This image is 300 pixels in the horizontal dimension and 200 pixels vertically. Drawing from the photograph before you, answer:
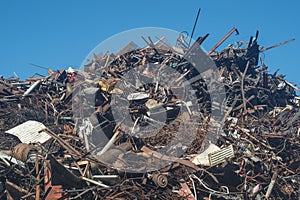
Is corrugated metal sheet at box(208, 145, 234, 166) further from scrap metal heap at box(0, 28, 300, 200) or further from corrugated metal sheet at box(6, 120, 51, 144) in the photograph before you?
corrugated metal sheet at box(6, 120, 51, 144)

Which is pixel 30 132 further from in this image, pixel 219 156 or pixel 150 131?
pixel 219 156

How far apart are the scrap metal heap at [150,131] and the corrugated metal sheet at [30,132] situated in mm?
25

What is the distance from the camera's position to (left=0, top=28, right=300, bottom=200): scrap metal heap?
607 centimetres

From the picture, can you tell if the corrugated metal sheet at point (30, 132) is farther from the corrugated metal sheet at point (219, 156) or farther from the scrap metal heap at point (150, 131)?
the corrugated metal sheet at point (219, 156)

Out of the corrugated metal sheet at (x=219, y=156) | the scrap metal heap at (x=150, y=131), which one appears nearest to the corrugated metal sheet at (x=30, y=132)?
the scrap metal heap at (x=150, y=131)

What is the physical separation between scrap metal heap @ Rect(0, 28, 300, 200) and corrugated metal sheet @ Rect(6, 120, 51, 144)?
0.08 ft

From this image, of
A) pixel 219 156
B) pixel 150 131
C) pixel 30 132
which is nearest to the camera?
pixel 219 156

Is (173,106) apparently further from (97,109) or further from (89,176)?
(89,176)

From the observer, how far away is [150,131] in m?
7.36

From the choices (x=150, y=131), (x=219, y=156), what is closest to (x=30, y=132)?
(x=150, y=131)

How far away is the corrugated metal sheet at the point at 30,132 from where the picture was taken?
7.32 metres

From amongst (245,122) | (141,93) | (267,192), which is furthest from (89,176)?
(245,122)

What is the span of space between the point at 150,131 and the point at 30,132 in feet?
9.51

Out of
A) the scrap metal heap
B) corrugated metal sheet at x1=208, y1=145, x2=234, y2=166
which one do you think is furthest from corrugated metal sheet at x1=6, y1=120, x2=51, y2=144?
corrugated metal sheet at x1=208, y1=145, x2=234, y2=166
